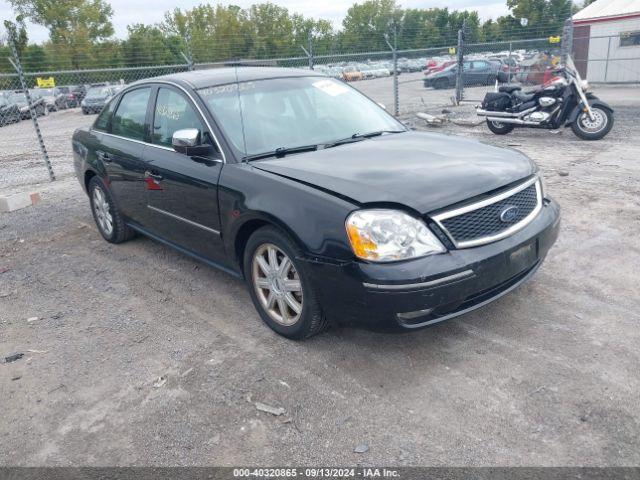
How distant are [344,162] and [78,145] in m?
3.80

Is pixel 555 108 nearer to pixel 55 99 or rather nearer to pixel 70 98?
pixel 55 99

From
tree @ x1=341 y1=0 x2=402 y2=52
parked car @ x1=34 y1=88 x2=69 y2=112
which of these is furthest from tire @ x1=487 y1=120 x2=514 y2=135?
tree @ x1=341 y1=0 x2=402 y2=52

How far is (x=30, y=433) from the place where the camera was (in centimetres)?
283

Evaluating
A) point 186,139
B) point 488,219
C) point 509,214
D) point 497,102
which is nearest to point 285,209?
point 186,139

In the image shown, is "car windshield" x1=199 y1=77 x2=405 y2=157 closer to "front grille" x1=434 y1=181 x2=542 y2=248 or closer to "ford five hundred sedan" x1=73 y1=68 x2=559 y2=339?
"ford five hundred sedan" x1=73 y1=68 x2=559 y2=339

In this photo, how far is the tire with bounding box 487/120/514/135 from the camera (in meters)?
10.8

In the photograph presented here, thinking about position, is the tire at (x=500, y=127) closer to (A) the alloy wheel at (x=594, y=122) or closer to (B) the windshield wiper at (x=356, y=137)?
(A) the alloy wheel at (x=594, y=122)

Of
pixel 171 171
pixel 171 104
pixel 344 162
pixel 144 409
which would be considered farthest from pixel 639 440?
pixel 171 104

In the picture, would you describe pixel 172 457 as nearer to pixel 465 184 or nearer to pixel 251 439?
pixel 251 439

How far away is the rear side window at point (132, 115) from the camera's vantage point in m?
4.74

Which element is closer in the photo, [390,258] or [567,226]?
[390,258]

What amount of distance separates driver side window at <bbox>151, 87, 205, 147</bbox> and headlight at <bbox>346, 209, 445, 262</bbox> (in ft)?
5.32

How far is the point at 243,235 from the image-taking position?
3625 millimetres

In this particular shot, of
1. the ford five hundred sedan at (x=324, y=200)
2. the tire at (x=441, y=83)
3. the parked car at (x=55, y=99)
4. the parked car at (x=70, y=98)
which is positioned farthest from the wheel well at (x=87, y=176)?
the parked car at (x=70, y=98)
